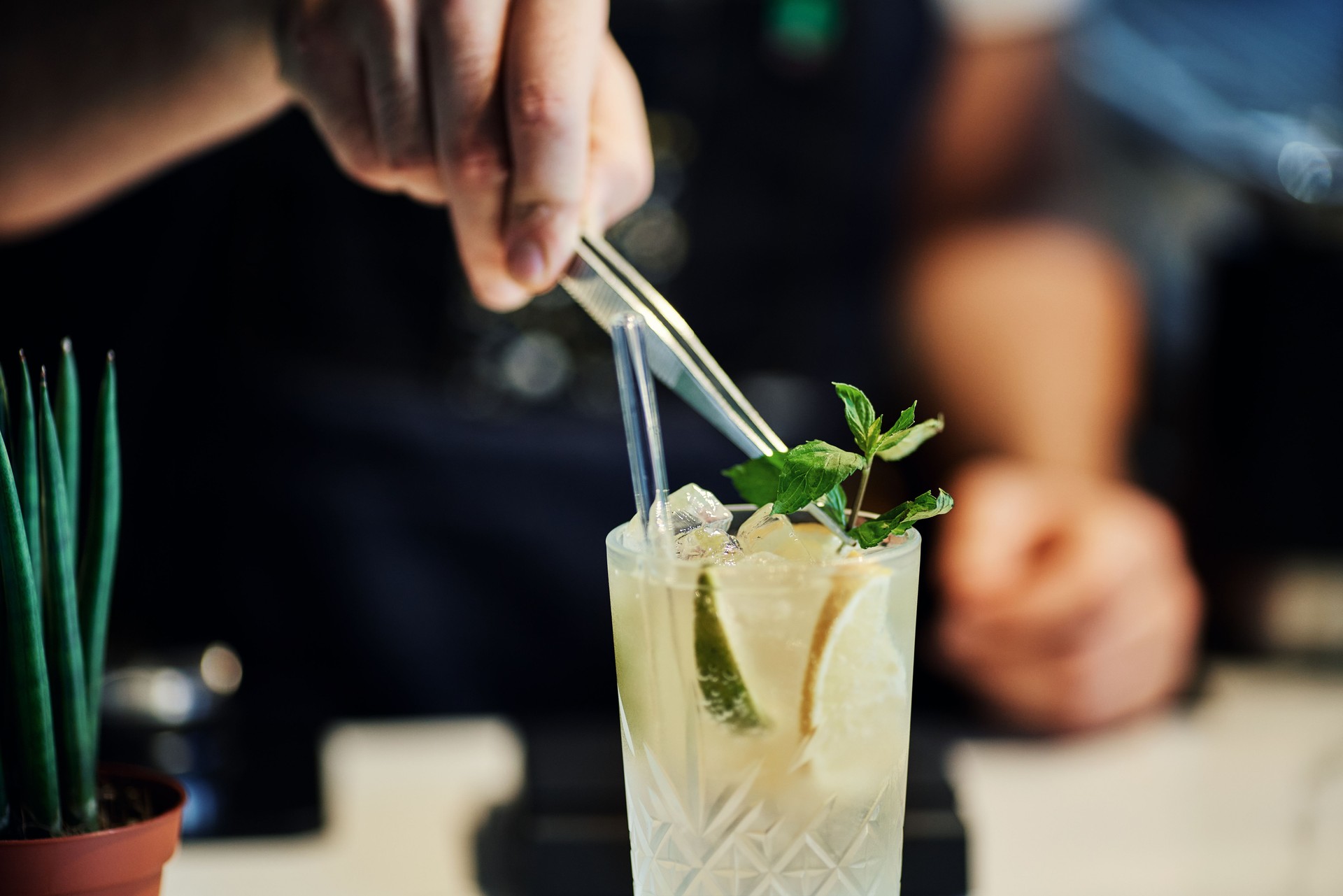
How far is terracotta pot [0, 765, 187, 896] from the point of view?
60 cm

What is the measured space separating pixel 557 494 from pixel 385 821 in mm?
825

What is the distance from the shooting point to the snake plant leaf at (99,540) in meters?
0.68

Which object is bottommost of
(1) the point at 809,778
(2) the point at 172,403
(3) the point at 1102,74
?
(1) the point at 809,778

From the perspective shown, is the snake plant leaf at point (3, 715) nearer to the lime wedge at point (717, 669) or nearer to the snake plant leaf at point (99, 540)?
the snake plant leaf at point (99, 540)

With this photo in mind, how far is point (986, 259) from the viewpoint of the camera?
7.89 ft

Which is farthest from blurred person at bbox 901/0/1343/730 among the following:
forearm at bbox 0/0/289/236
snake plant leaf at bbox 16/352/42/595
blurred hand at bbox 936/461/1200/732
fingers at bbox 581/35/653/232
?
snake plant leaf at bbox 16/352/42/595

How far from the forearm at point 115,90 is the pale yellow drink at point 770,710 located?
741mm

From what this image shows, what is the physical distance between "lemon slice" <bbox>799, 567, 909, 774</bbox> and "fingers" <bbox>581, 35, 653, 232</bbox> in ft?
1.33

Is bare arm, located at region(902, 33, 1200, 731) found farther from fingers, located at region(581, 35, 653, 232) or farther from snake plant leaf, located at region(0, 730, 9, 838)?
snake plant leaf, located at region(0, 730, 9, 838)

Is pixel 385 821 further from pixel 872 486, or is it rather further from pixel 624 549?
pixel 872 486

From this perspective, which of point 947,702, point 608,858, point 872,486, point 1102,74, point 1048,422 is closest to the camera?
point 608,858

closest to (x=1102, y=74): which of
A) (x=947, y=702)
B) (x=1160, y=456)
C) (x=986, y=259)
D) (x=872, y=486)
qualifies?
(x=1160, y=456)

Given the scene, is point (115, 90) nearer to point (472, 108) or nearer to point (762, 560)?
point (472, 108)

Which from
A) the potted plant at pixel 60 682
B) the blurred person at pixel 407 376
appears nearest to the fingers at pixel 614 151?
the potted plant at pixel 60 682
